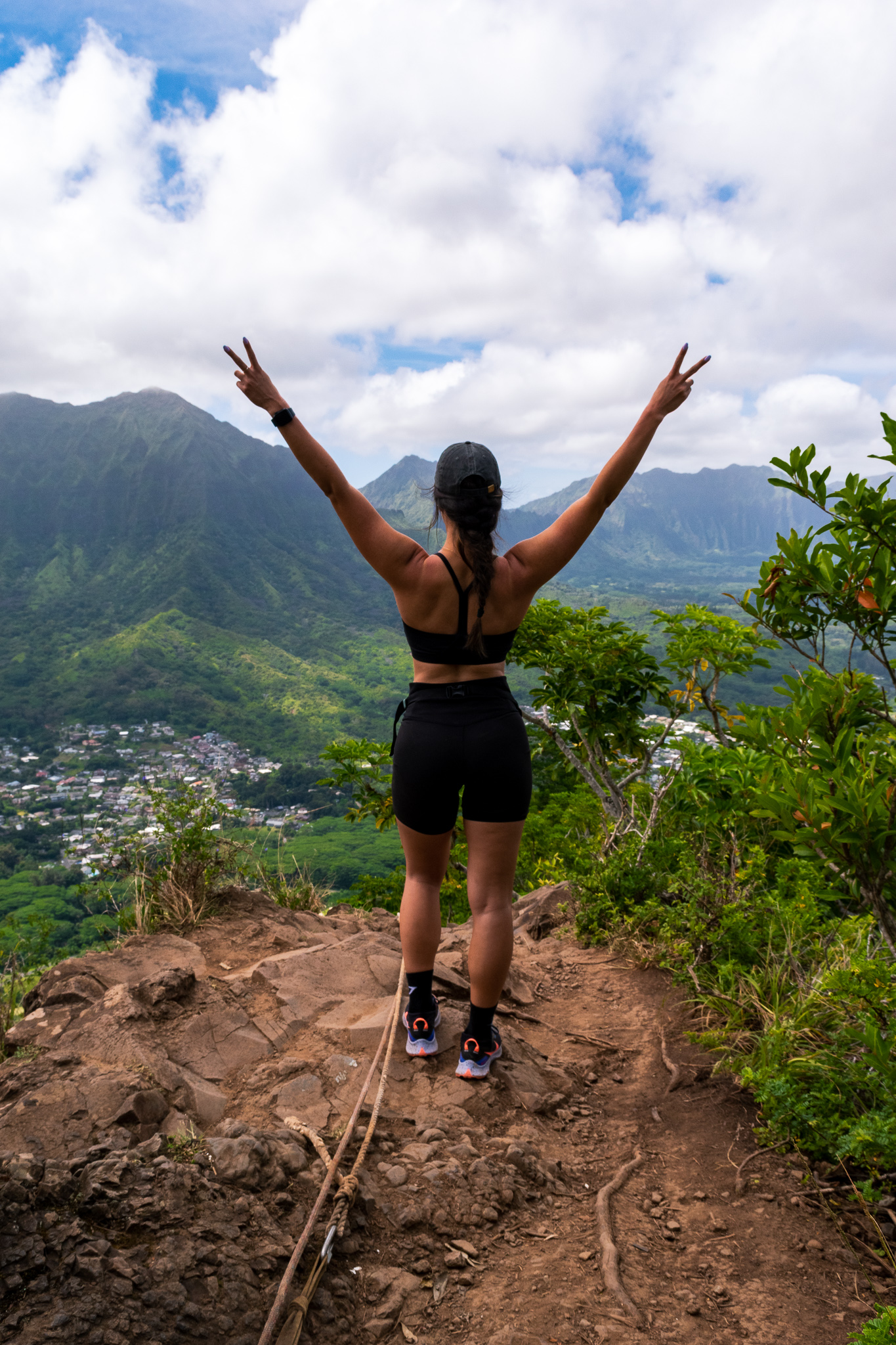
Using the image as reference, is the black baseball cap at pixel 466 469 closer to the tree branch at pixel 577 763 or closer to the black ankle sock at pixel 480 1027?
the black ankle sock at pixel 480 1027

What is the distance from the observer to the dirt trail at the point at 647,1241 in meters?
1.80

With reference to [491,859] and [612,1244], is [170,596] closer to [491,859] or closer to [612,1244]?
[491,859]

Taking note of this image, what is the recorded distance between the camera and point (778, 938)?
3469mm

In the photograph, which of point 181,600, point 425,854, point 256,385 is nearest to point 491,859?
point 425,854

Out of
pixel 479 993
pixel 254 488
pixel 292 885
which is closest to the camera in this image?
pixel 479 993

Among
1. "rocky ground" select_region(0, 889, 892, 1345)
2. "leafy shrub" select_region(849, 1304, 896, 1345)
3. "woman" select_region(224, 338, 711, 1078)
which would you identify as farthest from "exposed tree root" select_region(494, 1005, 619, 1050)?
"leafy shrub" select_region(849, 1304, 896, 1345)

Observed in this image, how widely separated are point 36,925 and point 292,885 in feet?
5.93

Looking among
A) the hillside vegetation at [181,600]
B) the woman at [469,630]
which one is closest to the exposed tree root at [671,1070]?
the woman at [469,630]

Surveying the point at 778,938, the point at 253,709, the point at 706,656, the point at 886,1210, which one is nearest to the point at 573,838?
the point at 706,656

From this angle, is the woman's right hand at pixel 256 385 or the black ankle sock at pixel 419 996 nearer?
the woman's right hand at pixel 256 385

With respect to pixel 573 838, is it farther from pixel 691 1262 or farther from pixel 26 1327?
pixel 26 1327

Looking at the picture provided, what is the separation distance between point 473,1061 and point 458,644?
173cm

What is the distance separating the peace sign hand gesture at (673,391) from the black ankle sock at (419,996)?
8.08 feet

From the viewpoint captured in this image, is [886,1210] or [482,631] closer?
[886,1210]
